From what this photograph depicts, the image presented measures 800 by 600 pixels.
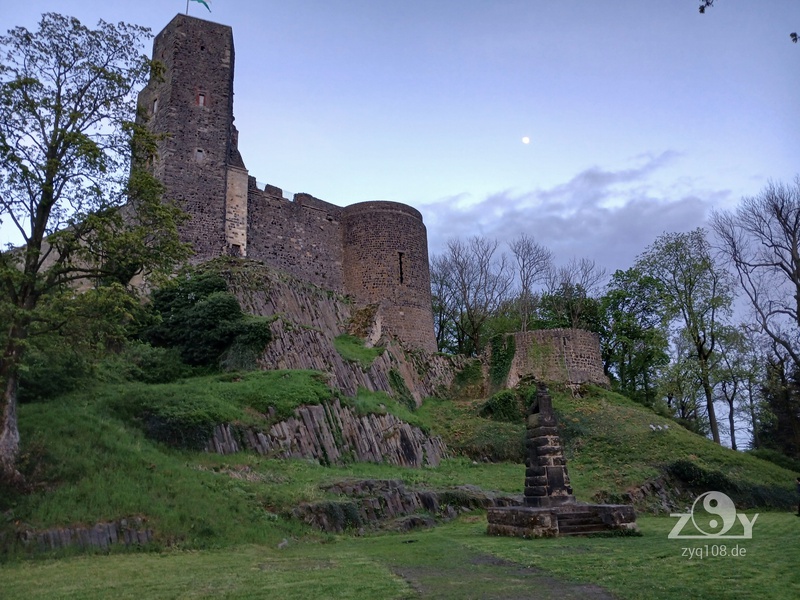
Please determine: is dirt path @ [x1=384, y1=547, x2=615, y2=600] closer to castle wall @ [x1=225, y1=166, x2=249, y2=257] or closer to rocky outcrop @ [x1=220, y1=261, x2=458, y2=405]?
rocky outcrop @ [x1=220, y1=261, x2=458, y2=405]

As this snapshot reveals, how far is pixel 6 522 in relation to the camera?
10938 mm

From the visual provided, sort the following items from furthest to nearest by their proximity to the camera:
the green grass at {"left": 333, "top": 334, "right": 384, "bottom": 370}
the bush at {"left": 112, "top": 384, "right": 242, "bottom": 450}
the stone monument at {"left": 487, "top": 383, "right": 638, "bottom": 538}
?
the green grass at {"left": 333, "top": 334, "right": 384, "bottom": 370}
the bush at {"left": 112, "top": 384, "right": 242, "bottom": 450}
the stone monument at {"left": 487, "top": 383, "right": 638, "bottom": 538}

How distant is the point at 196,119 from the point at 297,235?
8.49 meters

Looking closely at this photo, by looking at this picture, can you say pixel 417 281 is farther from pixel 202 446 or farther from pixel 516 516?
pixel 516 516

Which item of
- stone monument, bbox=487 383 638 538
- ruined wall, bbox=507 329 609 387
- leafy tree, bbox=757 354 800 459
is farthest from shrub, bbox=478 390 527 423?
stone monument, bbox=487 383 638 538

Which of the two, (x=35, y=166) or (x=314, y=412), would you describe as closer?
(x=35, y=166)

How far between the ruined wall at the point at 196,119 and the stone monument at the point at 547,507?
20.6 metres

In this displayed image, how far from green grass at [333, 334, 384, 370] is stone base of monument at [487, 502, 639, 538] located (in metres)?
15.4

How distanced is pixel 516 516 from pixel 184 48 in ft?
95.9

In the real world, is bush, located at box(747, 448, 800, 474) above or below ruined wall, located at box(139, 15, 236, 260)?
below

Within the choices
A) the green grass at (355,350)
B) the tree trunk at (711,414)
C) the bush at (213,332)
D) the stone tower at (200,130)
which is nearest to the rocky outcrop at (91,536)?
the bush at (213,332)

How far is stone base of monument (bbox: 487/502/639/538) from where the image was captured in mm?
12602

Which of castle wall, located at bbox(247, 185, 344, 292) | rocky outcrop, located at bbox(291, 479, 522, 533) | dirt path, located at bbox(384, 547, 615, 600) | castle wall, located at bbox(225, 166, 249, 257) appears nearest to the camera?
dirt path, located at bbox(384, 547, 615, 600)

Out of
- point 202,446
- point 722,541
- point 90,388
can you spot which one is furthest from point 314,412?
point 722,541
